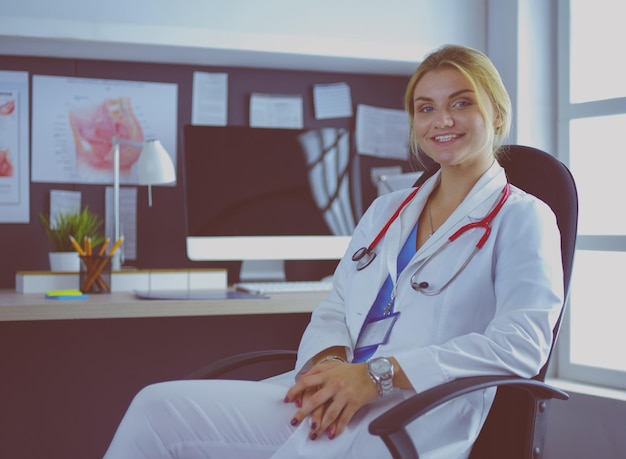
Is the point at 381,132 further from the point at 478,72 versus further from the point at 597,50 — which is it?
the point at 478,72

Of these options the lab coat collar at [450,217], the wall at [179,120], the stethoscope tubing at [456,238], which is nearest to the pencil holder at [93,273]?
the wall at [179,120]

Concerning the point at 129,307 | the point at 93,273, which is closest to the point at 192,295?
the point at 129,307

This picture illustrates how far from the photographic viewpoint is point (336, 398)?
1308 mm

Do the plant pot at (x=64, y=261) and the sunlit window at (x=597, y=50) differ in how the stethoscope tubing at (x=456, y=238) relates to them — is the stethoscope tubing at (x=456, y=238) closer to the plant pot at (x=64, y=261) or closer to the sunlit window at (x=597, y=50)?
the sunlit window at (x=597, y=50)

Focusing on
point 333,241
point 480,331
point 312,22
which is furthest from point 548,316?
point 312,22

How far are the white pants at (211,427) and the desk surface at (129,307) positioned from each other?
0.54 m

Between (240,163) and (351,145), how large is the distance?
1.21ft

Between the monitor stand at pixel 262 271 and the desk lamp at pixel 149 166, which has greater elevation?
the desk lamp at pixel 149 166

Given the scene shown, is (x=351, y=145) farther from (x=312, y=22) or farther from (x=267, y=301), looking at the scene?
(x=267, y=301)

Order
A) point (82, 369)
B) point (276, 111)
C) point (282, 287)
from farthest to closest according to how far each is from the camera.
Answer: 1. point (276, 111)
2. point (82, 369)
3. point (282, 287)

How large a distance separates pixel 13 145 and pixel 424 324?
1.54 meters

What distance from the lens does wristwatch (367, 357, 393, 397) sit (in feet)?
4.30

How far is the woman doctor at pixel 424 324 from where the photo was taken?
1304mm

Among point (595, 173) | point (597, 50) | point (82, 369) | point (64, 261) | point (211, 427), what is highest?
point (597, 50)
